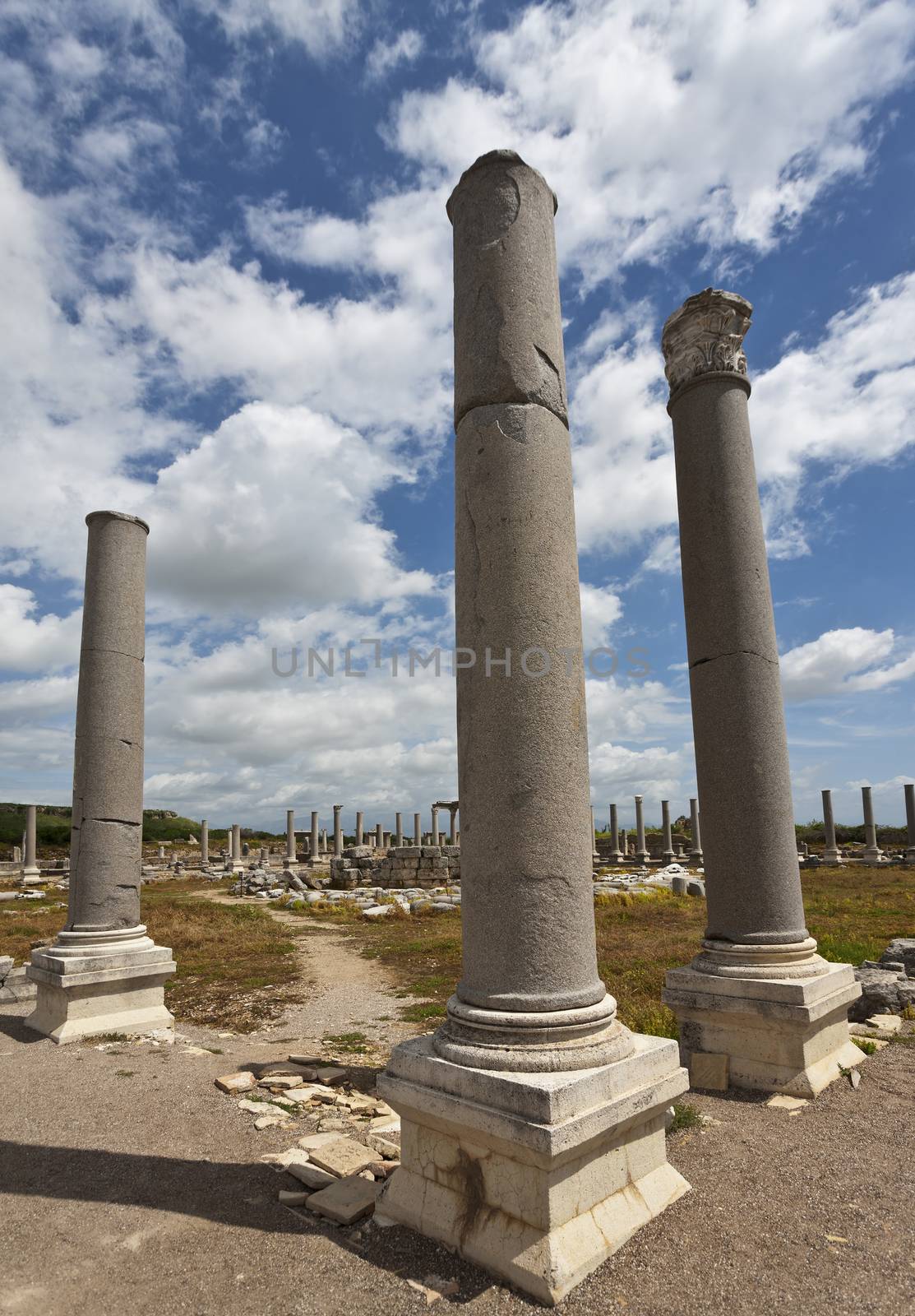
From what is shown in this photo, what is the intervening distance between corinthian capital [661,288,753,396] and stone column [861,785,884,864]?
1263 inches

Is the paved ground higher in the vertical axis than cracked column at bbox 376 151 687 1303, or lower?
lower

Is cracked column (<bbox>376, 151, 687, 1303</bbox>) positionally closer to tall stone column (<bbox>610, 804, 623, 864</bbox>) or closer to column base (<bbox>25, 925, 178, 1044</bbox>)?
column base (<bbox>25, 925, 178, 1044</bbox>)

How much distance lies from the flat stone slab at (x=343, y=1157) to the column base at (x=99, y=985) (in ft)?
14.3

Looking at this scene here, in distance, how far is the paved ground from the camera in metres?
3.14

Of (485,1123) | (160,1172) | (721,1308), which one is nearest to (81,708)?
(160,1172)

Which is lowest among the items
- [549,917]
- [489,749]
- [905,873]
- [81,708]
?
[905,873]

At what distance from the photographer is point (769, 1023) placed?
5.70m

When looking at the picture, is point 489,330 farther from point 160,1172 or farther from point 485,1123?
point 160,1172

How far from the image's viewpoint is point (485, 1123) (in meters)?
3.33

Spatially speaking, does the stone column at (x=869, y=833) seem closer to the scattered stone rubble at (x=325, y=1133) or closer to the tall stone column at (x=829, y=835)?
the tall stone column at (x=829, y=835)

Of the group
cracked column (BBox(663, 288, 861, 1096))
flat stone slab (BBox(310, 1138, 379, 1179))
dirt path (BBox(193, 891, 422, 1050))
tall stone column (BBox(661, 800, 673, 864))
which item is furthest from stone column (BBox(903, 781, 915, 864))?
flat stone slab (BBox(310, 1138, 379, 1179))

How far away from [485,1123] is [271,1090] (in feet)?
11.7

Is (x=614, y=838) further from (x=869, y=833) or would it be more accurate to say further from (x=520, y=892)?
(x=520, y=892)

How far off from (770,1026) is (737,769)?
192 cm
